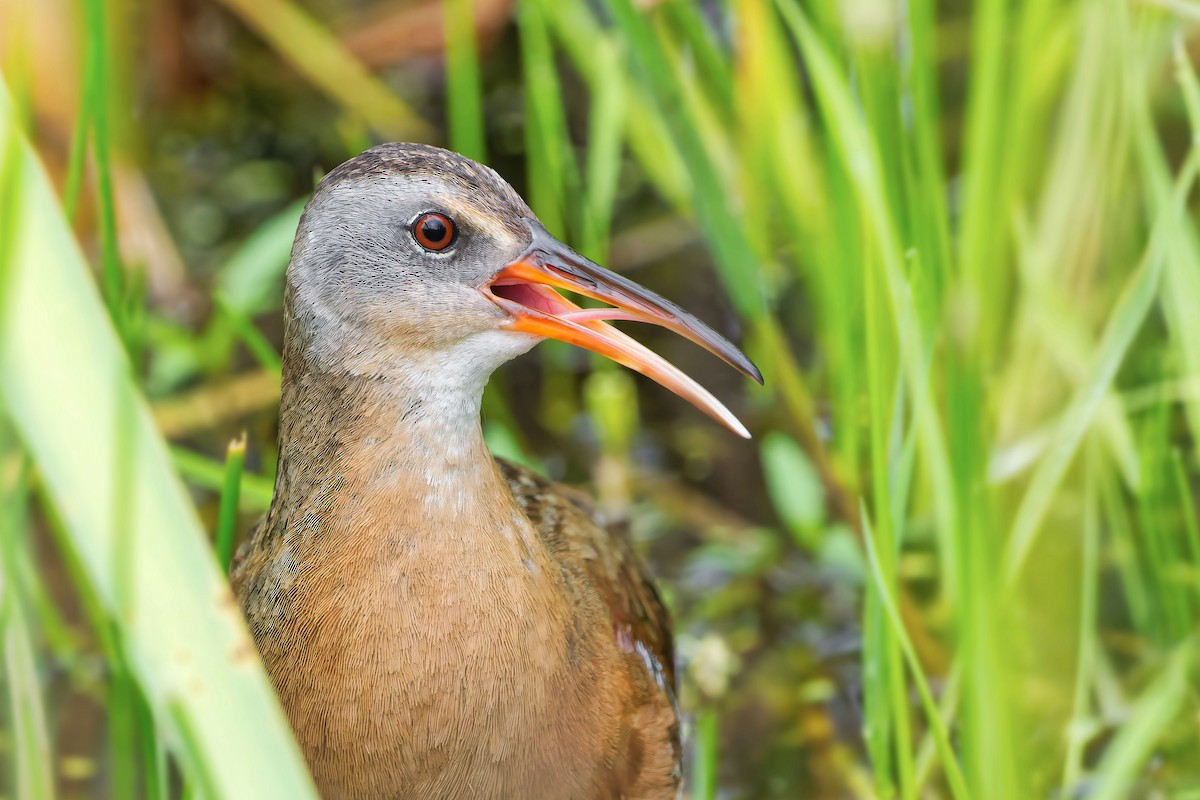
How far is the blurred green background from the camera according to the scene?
1182mm

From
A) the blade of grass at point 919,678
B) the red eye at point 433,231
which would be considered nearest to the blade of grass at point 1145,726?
the blade of grass at point 919,678

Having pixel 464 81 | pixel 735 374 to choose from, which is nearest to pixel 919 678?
pixel 464 81

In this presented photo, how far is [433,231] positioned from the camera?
6.19 ft

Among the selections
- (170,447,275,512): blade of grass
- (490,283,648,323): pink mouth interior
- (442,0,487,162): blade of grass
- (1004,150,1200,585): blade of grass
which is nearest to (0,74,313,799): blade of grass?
(490,283,648,323): pink mouth interior

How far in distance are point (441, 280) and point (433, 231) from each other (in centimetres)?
7

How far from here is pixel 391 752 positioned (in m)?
1.87

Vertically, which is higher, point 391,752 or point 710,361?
point 710,361

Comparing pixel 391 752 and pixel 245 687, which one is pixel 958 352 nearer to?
pixel 391 752

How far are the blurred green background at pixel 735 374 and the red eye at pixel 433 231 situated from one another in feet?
1.28

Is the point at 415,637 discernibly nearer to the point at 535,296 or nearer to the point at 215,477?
the point at 535,296

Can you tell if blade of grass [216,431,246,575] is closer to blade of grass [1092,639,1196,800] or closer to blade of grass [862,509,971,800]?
blade of grass [862,509,971,800]

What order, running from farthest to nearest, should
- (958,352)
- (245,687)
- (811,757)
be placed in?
(811,757) < (958,352) < (245,687)

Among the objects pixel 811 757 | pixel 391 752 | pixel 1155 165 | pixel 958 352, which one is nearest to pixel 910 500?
pixel 811 757

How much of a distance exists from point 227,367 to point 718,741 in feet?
5.50
